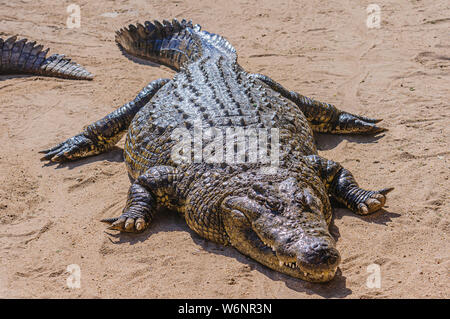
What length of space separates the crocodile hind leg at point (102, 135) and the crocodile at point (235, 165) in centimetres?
1

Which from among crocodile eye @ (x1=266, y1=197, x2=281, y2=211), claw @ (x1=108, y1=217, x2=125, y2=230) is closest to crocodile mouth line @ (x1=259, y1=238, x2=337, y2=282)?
crocodile eye @ (x1=266, y1=197, x2=281, y2=211)

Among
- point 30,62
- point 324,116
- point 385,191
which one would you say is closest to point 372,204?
point 385,191

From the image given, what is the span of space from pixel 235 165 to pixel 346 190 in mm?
1197

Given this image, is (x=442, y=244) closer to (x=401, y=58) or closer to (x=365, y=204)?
(x=365, y=204)

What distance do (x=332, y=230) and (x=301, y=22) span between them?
672 centimetres

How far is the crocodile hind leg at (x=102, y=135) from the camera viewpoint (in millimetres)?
5930

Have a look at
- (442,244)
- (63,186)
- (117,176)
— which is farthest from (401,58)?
(63,186)

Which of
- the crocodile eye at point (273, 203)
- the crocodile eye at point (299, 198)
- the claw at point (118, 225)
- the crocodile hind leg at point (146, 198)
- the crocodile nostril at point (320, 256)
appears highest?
the crocodile eye at point (299, 198)

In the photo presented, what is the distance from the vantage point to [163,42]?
828cm

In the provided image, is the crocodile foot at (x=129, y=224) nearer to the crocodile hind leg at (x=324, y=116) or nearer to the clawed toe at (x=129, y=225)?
the clawed toe at (x=129, y=225)

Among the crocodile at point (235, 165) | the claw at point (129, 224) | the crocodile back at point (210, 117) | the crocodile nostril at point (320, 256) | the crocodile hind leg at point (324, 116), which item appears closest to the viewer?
the crocodile nostril at point (320, 256)

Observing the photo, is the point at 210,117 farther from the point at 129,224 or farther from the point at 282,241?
the point at 282,241

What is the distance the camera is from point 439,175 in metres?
4.86

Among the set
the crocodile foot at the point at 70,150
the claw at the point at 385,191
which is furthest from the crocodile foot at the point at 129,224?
the claw at the point at 385,191
